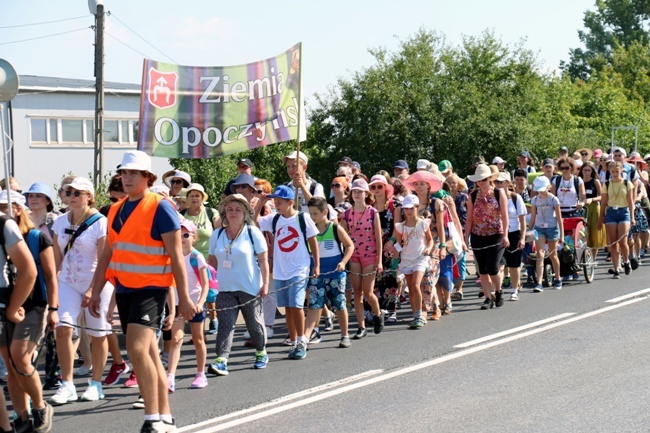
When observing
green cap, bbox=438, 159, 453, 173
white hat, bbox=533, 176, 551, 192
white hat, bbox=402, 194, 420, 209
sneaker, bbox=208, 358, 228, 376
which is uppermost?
green cap, bbox=438, 159, 453, 173

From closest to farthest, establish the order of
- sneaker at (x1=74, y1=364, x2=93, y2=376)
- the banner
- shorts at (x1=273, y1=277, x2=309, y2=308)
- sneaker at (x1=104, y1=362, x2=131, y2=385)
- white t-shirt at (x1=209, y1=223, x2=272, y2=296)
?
sneaker at (x1=104, y1=362, x2=131, y2=385) → white t-shirt at (x1=209, y1=223, x2=272, y2=296) → sneaker at (x1=74, y1=364, x2=93, y2=376) → shorts at (x1=273, y1=277, x2=309, y2=308) → the banner

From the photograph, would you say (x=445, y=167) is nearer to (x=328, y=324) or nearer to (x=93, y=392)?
(x=328, y=324)

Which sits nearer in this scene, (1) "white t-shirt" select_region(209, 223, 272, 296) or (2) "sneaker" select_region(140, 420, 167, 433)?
(2) "sneaker" select_region(140, 420, 167, 433)

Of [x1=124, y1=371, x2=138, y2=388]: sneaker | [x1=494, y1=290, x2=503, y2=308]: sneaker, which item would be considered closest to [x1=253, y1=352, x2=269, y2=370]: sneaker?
[x1=124, y1=371, x2=138, y2=388]: sneaker

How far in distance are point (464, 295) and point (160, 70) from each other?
5.54m

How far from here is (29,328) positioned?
23.7 feet

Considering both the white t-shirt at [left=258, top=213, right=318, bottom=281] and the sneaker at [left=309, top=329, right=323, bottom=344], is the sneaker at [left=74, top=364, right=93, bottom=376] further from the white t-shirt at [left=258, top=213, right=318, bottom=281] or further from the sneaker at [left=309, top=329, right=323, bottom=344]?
the sneaker at [left=309, top=329, right=323, bottom=344]

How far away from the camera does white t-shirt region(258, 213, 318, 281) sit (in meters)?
10.5

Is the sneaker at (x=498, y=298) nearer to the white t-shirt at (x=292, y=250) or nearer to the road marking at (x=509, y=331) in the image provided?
the road marking at (x=509, y=331)

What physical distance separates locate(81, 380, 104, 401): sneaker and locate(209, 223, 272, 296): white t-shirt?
1.51 metres

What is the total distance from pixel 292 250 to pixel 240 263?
3.09ft

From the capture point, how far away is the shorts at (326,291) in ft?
35.6

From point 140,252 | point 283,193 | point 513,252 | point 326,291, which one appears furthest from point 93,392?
point 513,252

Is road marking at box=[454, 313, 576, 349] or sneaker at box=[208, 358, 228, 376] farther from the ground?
road marking at box=[454, 313, 576, 349]
